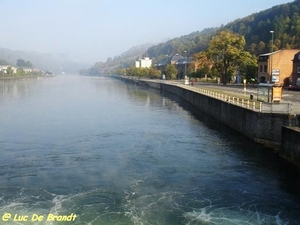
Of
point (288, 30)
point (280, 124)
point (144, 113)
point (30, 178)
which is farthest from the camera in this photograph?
point (288, 30)

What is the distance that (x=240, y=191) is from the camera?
21.4 m

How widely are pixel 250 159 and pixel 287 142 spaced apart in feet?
10.0

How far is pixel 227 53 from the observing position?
8638 cm

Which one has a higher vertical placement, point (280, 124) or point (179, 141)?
point (280, 124)

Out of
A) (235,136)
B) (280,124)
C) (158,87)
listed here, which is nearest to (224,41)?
(158,87)

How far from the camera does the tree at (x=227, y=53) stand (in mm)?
85438

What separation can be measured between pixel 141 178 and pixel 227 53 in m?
68.1

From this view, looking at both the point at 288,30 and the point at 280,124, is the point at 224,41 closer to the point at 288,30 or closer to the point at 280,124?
the point at 280,124

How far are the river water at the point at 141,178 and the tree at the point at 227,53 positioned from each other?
48767 mm

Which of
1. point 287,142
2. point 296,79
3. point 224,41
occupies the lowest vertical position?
point 287,142

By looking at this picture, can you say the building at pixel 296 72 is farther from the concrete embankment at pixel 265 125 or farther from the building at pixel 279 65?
the concrete embankment at pixel 265 125

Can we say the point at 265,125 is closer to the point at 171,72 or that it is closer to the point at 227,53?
the point at 227,53

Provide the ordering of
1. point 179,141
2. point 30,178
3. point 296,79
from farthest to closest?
point 296,79
point 179,141
point 30,178

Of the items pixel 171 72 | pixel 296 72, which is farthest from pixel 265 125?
pixel 171 72
